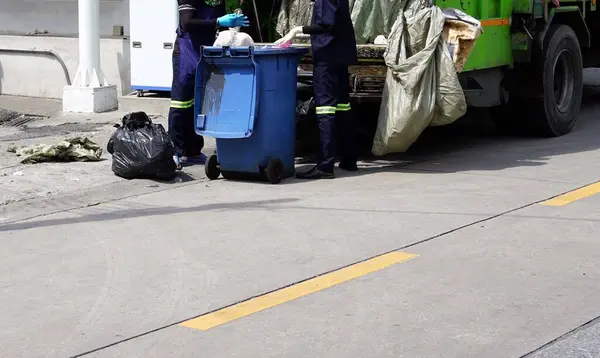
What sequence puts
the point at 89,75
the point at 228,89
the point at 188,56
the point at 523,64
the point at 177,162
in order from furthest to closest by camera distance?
the point at 89,75 < the point at 523,64 < the point at 188,56 < the point at 177,162 < the point at 228,89

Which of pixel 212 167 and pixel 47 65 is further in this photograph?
pixel 47 65

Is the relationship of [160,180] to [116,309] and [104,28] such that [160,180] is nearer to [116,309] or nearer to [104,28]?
[116,309]

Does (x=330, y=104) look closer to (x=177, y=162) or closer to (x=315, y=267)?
(x=177, y=162)

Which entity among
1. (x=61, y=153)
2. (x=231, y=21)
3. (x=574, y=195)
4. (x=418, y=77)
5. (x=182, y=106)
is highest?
(x=231, y=21)

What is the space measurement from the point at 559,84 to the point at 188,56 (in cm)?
419

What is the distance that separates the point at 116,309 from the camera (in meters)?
5.36

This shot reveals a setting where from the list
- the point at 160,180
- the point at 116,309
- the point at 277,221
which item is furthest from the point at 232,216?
the point at 116,309

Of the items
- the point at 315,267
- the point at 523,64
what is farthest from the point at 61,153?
the point at 523,64

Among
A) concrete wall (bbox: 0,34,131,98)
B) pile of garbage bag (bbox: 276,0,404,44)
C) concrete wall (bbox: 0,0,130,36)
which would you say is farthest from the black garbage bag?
concrete wall (bbox: 0,0,130,36)

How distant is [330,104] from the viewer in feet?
28.7

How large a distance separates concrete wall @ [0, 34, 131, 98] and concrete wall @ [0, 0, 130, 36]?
0.39m

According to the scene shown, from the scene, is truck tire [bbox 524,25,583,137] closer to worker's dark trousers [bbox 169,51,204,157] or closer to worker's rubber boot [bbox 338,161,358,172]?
worker's rubber boot [bbox 338,161,358,172]

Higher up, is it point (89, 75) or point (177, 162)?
point (89, 75)

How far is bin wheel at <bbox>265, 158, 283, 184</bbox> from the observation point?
8.37 meters
